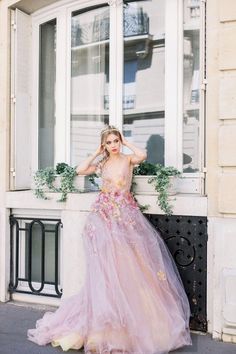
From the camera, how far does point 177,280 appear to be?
3889 millimetres

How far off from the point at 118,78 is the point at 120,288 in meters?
2.38

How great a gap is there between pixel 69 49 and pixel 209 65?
1.89 metres

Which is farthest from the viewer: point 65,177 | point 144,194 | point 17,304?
point 17,304

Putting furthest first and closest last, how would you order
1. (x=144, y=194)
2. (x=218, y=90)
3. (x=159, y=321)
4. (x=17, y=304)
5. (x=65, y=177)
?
(x=17, y=304), (x=65, y=177), (x=144, y=194), (x=218, y=90), (x=159, y=321)

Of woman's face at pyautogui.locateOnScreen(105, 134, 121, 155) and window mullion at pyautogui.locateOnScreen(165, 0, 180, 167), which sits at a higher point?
window mullion at pyautogui.locateOnScreen(165, 0, 180, 167)

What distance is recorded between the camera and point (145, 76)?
4742mm

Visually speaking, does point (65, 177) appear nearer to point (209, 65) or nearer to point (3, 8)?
point (209, 65)

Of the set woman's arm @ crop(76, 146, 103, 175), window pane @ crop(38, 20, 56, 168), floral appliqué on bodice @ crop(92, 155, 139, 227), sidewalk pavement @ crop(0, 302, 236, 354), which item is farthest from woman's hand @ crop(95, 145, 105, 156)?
sidewalk pavement @ crop(0, 302, 236, 354)

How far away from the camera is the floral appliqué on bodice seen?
3.86 meters

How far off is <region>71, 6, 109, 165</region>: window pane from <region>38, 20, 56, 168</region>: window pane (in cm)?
27

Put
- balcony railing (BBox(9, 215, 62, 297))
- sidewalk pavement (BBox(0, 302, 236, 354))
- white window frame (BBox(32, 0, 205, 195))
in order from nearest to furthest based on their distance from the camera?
sidewalk pavement (BBox(0, 302, 236, 354)) < white window frame (BBox(32, 0, 205, 195)) < balcony railing (BBox(9, 215, 62, 297))

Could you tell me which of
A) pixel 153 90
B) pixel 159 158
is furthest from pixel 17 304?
pixel 153 90

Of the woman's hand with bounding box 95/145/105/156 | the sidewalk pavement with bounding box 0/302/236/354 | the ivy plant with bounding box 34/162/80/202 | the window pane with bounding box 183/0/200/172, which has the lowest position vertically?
the sidewalk pavement with bounding box 0/302/236/354

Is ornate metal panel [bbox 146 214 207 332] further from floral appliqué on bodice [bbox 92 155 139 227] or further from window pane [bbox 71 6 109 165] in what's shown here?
window pane [bbox 71 6 109 165]
